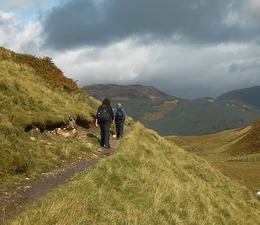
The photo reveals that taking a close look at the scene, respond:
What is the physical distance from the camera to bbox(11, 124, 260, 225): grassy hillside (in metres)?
12.5

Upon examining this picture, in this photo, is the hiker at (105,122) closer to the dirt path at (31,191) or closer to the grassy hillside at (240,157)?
the dirt path at (31,191)

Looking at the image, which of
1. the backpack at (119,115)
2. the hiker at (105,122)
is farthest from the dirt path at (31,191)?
the backpack at (119,115)

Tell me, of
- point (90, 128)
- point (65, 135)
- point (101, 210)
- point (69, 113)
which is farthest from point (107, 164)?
point (90, 128)

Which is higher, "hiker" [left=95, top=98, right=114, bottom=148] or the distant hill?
"hiker" [left=95, top=98, right=114, bottom=148]

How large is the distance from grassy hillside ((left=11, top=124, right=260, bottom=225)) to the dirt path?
0.76m

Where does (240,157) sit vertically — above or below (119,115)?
below

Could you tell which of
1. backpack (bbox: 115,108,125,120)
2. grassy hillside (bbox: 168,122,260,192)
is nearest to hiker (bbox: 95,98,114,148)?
backpack (bbox: 115,108,125,120)

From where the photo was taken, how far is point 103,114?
28484 millimetres

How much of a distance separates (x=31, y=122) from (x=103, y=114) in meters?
5.37

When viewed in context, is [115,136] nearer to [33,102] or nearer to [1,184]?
[33,102]

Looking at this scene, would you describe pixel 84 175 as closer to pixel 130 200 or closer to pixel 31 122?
pixel 130 200

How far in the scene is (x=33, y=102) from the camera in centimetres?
2761

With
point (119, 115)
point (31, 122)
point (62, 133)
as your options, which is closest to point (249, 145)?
point (119, 115)

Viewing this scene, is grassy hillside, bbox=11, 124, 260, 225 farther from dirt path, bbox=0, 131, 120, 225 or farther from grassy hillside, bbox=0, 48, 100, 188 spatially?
grassy hillside, bbox=0, 48, 100, 188
